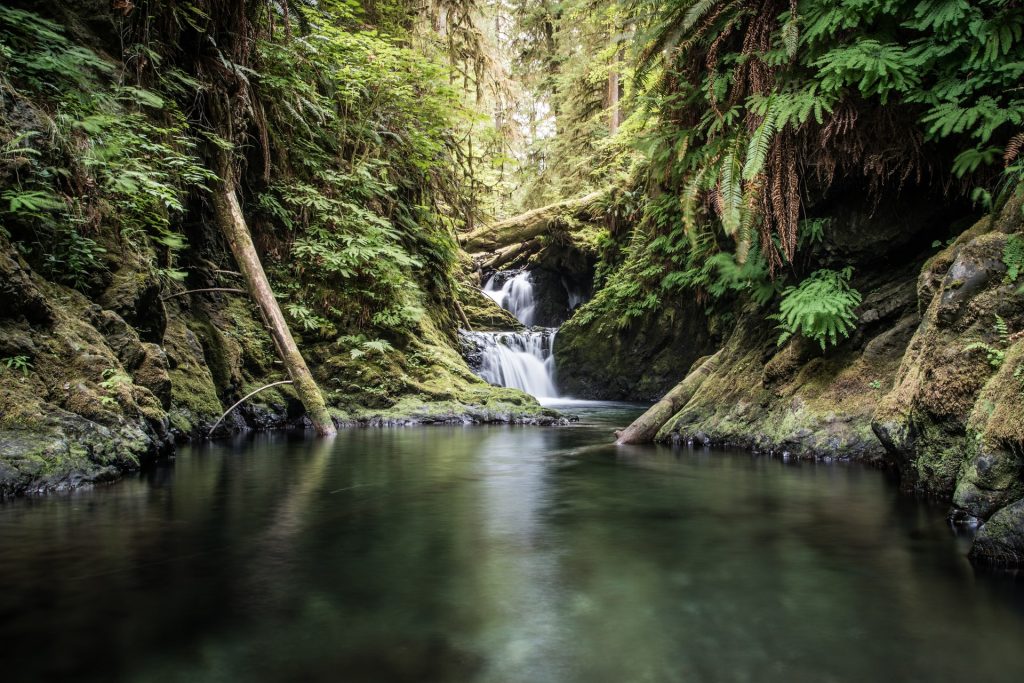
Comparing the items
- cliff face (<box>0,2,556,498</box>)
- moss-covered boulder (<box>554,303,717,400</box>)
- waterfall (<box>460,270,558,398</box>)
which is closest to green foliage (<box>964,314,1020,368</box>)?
cliff face (<box>0,2,556,498</box>)

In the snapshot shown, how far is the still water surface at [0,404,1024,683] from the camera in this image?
2.12m

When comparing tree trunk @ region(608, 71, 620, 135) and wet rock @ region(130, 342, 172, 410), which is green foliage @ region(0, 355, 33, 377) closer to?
wet rock @ region(130, 342, 172, 410)

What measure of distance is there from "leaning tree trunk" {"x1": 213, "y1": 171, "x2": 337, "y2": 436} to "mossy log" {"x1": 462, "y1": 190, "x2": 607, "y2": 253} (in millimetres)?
9969

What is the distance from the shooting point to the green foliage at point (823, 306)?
5.92m

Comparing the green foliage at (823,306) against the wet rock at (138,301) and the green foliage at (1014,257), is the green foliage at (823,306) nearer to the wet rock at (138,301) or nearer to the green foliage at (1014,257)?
the green foliage at (1014,257)

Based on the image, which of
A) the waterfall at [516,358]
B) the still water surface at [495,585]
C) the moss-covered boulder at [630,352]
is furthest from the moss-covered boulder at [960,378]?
the waterfall at [516,358]

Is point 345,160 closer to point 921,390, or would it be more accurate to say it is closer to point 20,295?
point 20,295

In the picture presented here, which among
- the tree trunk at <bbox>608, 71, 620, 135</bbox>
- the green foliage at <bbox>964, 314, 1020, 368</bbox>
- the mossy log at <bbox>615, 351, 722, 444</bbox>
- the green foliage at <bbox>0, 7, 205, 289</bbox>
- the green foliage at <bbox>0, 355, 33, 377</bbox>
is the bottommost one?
the mossy log at <bbox>615, 351, 722, 444</bbox>

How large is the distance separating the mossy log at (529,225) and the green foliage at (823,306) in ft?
32.8

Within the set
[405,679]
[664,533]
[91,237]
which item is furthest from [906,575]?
[91,237]

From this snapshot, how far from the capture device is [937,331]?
4.29 m

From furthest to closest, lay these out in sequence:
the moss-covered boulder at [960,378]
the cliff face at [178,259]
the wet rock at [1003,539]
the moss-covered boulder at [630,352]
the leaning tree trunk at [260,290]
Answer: the moss-covered boulder at [630,352], the leaning tree trunk at [260,290], the cliff face at [178,259], the moss-covered boulder at [960,378], the wet rock at [1003,539]

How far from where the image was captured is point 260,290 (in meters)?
8.25

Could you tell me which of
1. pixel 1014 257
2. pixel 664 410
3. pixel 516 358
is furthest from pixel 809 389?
pixel 516 358
